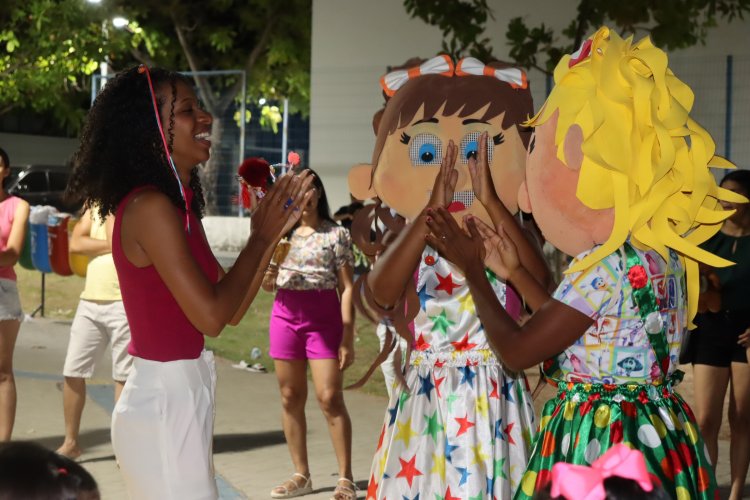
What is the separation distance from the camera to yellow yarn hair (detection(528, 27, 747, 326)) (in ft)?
9.65

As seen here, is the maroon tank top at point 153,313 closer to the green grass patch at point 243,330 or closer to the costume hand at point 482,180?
the costume hand at point 482,180

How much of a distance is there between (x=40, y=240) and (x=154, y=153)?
34.4 ft

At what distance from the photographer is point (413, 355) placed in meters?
3.86

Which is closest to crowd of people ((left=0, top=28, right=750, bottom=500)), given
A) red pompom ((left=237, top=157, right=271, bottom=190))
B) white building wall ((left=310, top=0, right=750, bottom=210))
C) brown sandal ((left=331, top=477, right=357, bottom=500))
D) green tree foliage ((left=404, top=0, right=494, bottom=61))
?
red pompom ((left=237, top=157, right=271, bottom=190))

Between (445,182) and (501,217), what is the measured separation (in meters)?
0.23

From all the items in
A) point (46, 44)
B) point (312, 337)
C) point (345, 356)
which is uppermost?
point (46, 44)

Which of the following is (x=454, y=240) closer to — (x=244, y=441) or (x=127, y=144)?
(x=127, y=144)

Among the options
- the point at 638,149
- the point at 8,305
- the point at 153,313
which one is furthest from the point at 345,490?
the point at 638,149

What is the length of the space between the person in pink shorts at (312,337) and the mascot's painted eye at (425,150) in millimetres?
2406

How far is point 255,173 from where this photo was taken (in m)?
4.33

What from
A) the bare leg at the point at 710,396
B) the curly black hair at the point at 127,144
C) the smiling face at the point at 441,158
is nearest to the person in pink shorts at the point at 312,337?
the bare leg at the point at 710,396

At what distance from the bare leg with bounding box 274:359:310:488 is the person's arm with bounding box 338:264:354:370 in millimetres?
273

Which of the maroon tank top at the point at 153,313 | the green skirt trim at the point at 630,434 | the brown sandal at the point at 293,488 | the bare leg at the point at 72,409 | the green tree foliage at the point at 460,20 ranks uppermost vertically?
the green tree foliage at the point at 460,20

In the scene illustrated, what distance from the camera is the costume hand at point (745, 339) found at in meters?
5.86
